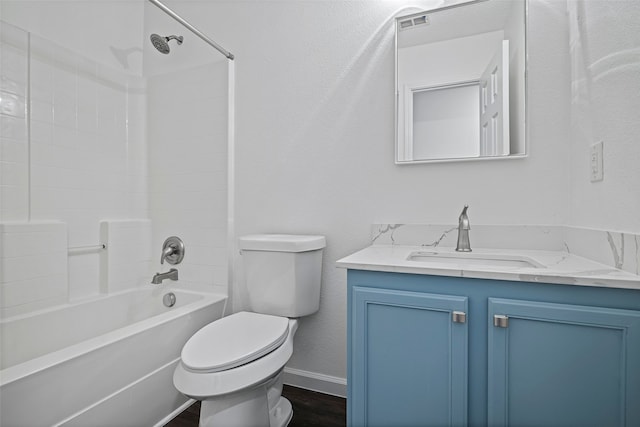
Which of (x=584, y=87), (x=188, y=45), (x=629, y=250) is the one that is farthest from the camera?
(x=188, y=45)

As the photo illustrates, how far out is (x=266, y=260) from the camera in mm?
1593

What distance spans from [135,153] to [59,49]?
0.68 meters

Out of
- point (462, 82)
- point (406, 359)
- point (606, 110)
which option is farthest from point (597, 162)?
point (406, 359)

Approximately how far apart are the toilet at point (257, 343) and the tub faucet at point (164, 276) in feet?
2.29

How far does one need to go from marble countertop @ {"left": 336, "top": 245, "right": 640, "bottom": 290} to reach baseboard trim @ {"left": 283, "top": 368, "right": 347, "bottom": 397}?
0.82 m

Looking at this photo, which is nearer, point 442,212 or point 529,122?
point 529,122

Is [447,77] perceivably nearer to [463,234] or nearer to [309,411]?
[463,234]

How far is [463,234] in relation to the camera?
1394 millimetres

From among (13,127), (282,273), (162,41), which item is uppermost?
(162,41)

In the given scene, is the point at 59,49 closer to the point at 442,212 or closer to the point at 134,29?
the point at 134,29

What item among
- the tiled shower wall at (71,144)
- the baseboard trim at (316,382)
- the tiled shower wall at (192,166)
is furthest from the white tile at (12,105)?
the baseboard trim at (316,382)

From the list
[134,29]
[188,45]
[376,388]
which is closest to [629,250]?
[376,388]

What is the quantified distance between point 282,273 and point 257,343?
381 millimetres

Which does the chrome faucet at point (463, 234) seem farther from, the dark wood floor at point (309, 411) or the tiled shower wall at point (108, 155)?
the tiled shower wall at point (108, 155)
